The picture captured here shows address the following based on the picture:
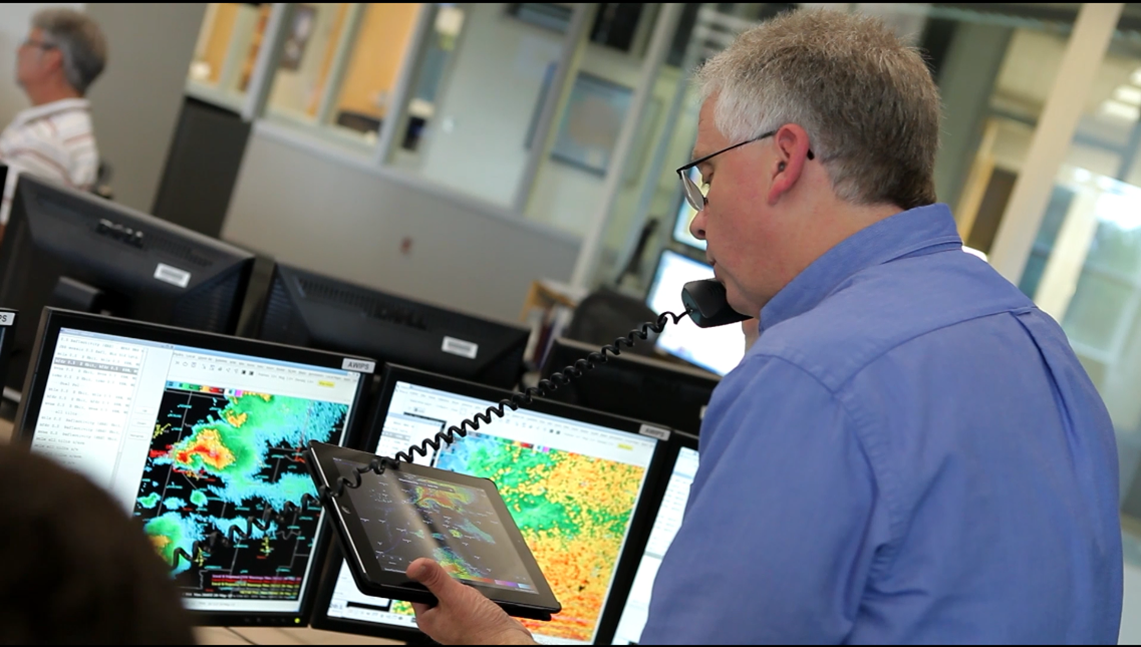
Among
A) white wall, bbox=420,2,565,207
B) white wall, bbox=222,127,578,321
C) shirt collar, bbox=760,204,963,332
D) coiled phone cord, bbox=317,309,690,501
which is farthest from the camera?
white wall, bbox=420,2,565,207

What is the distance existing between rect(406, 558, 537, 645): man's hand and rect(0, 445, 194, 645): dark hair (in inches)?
29.1

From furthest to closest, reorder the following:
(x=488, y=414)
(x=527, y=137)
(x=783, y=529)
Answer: (x=527, y=137) → (x=488, y=414) → (x=783, y=529)

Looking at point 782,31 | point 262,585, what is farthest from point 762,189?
point 262,585

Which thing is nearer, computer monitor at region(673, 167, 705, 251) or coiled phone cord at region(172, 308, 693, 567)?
coiled phone cord at region(172, 308, 693, 567)

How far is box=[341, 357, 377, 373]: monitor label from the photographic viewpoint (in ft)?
5.16

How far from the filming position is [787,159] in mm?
1158

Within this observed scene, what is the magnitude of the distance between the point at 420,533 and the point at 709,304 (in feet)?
2.00

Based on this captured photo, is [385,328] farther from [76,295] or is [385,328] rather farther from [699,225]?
[699,225]

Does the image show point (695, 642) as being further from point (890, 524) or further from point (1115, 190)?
point (1115, 190)

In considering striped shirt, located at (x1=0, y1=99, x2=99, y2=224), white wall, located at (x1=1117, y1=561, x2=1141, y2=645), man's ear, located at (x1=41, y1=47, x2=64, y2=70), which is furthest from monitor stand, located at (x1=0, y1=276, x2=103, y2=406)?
white wall, located at (x1=1117, y1=561, x2=1141, y2=645)

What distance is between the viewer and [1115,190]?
4.50 meters

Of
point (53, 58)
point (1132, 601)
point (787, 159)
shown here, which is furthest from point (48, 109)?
point (1132, 601)

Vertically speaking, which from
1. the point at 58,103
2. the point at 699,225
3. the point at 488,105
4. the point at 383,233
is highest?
the point at 488,105

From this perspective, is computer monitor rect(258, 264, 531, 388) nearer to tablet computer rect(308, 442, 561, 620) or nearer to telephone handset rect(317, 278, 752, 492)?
telephone handset rect(317, 278, 752, 492)
